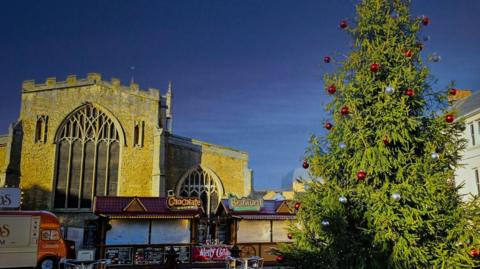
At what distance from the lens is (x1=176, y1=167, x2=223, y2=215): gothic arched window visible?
1141 inches

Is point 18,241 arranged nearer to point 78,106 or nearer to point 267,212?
point 267,212

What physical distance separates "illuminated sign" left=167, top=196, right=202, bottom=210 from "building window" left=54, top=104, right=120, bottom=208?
32.1 ft

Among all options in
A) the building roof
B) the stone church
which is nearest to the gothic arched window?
the stone church

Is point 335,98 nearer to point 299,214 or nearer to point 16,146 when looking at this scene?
point 299,214

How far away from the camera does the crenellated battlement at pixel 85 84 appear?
91.5ft

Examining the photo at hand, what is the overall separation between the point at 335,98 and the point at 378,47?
1577mm

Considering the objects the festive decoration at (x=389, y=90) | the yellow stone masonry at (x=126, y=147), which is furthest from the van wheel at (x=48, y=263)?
the festive decoration at (x=389, y=90)

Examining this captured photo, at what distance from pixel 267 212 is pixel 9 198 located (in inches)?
480

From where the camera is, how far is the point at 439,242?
28.4 feet

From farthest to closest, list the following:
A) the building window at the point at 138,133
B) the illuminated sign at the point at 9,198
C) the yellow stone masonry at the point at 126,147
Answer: the building window at the point at 138,133 < the yellow stone masonry at the point at 126,147 < the illuminated sign at the point at 9,198

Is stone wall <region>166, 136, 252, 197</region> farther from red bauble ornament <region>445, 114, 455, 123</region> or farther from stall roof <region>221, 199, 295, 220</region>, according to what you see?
red bauble ornament <region>445, 114, 455, 123</region>

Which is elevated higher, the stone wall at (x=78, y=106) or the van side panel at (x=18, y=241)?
the stone wall at (x=78, y=106)

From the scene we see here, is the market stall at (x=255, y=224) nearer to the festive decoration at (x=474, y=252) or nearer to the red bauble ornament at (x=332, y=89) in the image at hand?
the red bauble ornament at (x=332, y=89)

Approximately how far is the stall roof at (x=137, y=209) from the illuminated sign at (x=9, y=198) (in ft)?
12.7
